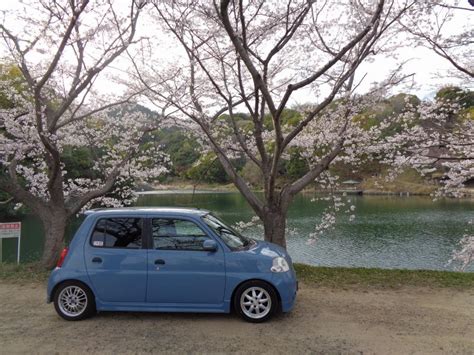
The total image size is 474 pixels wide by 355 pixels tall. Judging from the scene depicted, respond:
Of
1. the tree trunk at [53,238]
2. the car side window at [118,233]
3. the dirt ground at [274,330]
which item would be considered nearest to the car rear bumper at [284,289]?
the dirt ground at [274,330]

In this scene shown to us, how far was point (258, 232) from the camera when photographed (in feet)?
75.0

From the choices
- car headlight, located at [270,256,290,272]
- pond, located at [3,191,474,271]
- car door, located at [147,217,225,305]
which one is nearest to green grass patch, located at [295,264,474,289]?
car headlight, located at [270,256,290,272]

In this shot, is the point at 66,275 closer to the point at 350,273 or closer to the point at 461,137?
the point at 350,273

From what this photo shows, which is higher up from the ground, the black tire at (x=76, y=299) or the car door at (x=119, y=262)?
the car door at (x=119, y=262)

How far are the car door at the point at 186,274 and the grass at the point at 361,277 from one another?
252cm

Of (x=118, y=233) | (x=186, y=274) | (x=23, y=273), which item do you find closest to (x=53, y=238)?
(x=23, y=273)

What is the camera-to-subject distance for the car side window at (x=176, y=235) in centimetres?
490

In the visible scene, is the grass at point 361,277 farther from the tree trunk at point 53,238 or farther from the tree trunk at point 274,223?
the tree trunk at point 274,223

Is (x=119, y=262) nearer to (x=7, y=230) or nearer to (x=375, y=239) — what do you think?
(x=7, y=230)

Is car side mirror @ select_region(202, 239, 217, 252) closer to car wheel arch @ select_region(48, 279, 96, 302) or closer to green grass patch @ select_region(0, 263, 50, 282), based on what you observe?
car wheel arch @ select_region(48, 279, 96, 302)

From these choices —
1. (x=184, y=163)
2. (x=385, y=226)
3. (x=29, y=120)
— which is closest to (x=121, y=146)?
(x=29, y=120)

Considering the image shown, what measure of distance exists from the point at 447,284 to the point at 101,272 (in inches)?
211

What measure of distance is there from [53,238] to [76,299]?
13.3ft

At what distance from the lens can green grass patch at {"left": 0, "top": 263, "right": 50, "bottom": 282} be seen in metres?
7.39
